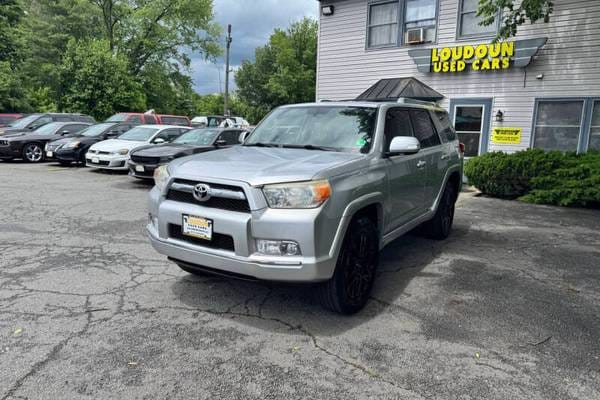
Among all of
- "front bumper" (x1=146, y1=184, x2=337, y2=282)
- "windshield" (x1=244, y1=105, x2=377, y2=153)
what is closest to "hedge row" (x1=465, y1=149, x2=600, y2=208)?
"windshield" (x1=244, y1=105, x2=377, y2=153)

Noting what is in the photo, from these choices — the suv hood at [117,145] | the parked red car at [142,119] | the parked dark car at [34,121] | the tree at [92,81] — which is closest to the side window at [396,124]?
the suv hood at [117,145]

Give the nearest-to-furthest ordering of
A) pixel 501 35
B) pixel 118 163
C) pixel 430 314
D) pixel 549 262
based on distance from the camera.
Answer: pixel 430 314
pixel 549 262
pixel 501 35
pixel 118 163

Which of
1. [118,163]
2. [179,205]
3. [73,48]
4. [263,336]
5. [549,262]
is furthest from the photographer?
[73,48]

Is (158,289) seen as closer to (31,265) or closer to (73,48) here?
(31,265)

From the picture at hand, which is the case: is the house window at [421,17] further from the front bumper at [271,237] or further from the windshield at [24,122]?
the windshield at [24,122]

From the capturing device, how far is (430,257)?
5328 millimetres

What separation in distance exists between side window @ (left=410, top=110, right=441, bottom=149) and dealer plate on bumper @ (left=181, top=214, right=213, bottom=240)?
113 inches

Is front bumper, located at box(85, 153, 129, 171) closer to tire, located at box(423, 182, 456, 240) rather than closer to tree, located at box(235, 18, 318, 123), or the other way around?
tire, located at box(423, 182, 456, 240)

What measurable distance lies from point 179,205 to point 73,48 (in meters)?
26.5

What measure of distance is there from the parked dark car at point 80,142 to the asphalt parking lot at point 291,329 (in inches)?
341

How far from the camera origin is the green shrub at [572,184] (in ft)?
28.5

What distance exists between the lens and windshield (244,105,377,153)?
411cm

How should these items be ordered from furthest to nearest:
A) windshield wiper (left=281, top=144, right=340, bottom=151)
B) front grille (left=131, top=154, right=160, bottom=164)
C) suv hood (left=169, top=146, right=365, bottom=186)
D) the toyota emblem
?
front grille (left=131, top=154, right=160, bottom=164) < windshield wiper (left=281, top=144, right=340, bottom=151) < the toyota emblem < suv hood (left=169, top=146, right=365, bottom=186)

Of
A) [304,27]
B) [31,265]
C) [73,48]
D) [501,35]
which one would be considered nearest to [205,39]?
[304,27]
